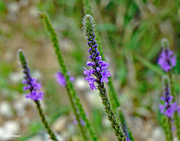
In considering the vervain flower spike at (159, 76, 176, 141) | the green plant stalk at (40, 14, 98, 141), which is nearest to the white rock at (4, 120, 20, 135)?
the green plant stalk at (40, 14, 98, 141)

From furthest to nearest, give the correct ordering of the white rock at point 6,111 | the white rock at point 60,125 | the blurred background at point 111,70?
the white rock at point 6,111
the white rock at point 60,125
the blurred background at point 111,70

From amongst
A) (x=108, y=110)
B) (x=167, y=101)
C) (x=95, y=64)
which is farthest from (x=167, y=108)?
(x=95, y=64)

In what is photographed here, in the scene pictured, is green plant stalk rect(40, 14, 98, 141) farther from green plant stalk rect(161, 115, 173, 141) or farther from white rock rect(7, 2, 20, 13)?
white rock rect(7, 2, 20, 13)

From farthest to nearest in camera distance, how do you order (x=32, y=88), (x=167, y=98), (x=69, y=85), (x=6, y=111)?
1. (x=6, y=111)
2. (x=69, y=85)
3. (x=167, y=98)
4. (x=32, y=88)

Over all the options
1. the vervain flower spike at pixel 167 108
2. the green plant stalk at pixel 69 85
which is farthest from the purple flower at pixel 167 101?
the green plant stalk at pixel 69 85

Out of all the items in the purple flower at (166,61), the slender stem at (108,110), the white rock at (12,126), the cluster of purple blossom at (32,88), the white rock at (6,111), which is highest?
the white rock at (6,111)

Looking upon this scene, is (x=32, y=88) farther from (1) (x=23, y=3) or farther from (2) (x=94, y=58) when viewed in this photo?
(1) (x=23, y=3)

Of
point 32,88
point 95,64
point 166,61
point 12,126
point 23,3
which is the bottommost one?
point 95,64

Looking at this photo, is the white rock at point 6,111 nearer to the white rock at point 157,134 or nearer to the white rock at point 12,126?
the white rock at point 12,126

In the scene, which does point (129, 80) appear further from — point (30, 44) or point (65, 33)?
point (30, 44)
